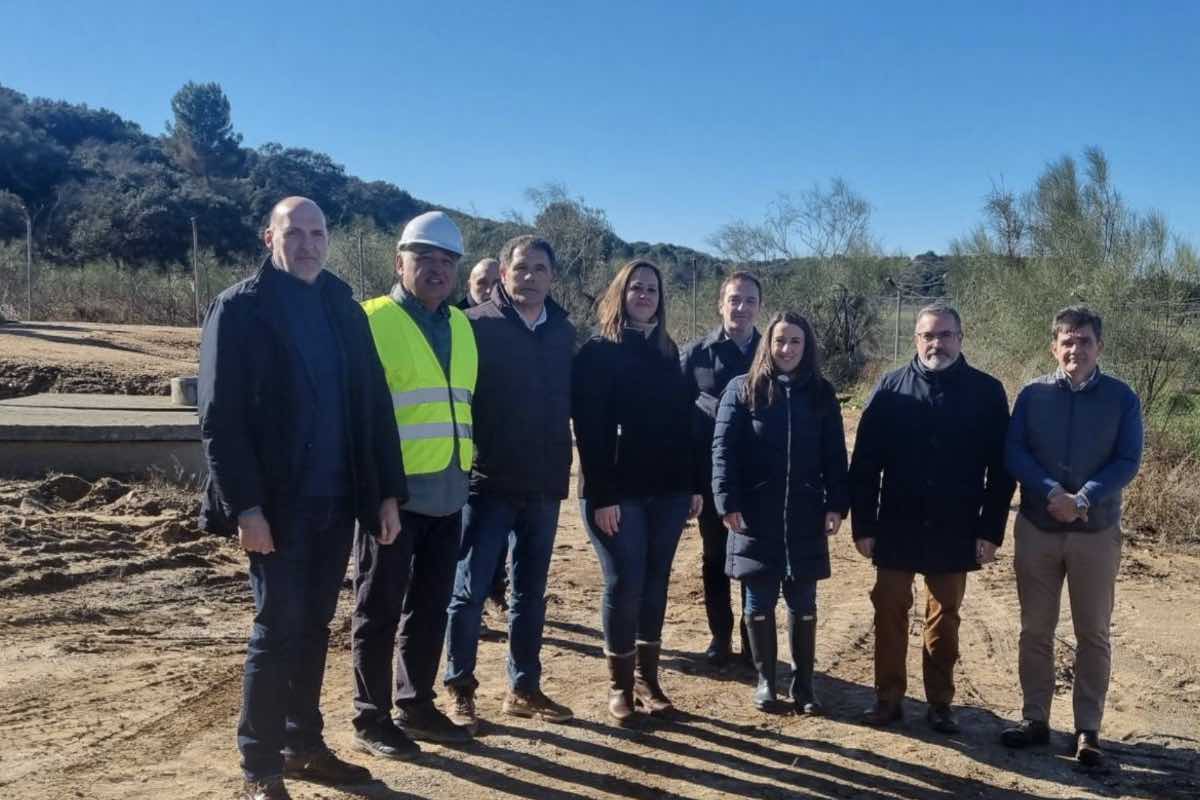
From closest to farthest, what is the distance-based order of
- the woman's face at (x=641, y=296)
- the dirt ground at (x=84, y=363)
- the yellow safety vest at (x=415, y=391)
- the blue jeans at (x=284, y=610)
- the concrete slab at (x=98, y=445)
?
the blue jeans at (x=284, y=610) < the yellow safety vest at (x=415, y=391) < the woman's face at (x=641, y=296) < the concrete slab at (x=98, y=445) < the dirt ground at (x=84, y=363)

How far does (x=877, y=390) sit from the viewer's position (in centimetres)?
411

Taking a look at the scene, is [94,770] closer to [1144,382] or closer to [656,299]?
[656,299]

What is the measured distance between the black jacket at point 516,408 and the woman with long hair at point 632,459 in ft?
0.42

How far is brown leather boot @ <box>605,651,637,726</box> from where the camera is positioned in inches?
157

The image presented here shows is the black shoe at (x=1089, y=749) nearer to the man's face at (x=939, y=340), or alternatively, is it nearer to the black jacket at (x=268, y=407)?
the man's face at (x=939, y=340)

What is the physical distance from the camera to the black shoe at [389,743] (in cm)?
352

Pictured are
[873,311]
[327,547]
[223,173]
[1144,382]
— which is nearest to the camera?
[327,547]

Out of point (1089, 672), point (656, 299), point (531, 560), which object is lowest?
point (1089, 672)

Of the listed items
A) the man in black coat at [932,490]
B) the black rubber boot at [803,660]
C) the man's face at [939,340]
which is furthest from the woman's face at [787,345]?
the black rubber boot at [803,660]

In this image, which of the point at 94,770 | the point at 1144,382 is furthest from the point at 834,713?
the point at 1144,382

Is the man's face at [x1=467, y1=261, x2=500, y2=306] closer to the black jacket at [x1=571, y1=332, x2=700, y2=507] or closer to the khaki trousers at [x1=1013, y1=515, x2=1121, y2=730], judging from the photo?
the black jacket at [x1=571, y1=332, x2=700, y2=507]

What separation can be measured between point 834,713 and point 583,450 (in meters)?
1.60

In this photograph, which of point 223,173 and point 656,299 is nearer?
point 656,299

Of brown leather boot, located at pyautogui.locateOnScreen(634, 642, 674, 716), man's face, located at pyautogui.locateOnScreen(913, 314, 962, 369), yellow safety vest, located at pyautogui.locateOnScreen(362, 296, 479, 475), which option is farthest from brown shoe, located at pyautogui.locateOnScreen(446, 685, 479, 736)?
man's face, located at pyautogui.locateOnScreen(913, 314, 962, 369)
